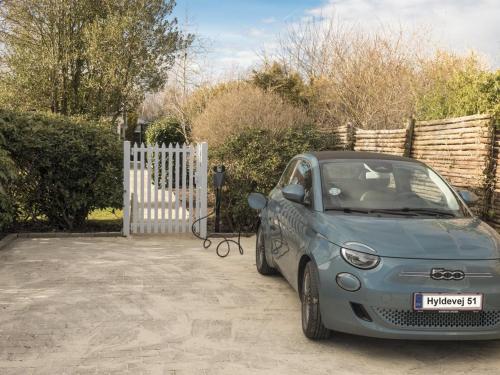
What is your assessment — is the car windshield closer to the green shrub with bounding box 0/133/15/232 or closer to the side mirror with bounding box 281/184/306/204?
the side mirror with bounding box 281/184/306/204

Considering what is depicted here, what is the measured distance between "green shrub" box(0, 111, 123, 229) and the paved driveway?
7.45 feet

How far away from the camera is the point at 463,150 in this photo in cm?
834

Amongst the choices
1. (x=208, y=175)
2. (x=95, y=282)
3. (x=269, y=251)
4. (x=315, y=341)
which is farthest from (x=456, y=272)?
(x=208, y=175)

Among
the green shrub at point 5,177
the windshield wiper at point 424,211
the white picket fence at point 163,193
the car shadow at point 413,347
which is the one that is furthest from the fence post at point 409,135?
the green shrub at point 5,177

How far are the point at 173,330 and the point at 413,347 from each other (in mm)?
2106

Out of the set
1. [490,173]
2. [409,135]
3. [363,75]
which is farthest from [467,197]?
[363,75]

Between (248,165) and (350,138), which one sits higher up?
(350,138)

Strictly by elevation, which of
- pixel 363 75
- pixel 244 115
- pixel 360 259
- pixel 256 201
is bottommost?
pixel 360 259

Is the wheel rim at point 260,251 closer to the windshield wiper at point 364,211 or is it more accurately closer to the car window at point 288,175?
the car window at point 288,175

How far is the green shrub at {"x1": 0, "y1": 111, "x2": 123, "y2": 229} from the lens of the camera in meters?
9.55

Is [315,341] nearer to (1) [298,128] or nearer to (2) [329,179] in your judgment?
(2) [329,179]

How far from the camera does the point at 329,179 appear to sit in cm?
562

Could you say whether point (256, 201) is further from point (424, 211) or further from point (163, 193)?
point (163, 193)

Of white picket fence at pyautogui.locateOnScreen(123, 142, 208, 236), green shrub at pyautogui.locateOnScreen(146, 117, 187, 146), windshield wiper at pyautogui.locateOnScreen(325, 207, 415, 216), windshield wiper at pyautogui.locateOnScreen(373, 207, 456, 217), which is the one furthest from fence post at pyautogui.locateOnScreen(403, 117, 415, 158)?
green shrub at pyautogui.locateOnScreen(146, 117, 187, 146)
